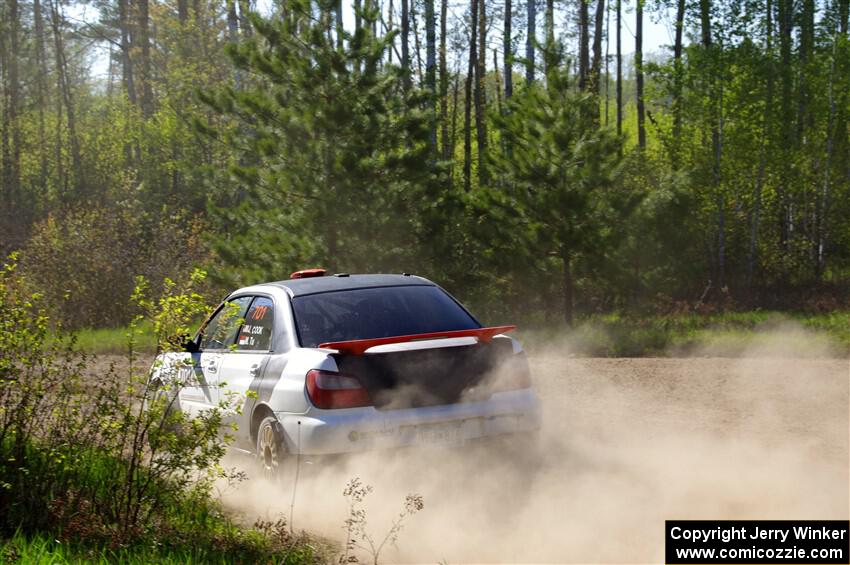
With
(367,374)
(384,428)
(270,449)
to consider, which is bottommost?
(270,449)

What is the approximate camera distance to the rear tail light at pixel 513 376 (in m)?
7.11

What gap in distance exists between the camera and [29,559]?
Answer: 530 centimetres

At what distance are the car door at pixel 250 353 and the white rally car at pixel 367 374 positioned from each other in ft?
0.06

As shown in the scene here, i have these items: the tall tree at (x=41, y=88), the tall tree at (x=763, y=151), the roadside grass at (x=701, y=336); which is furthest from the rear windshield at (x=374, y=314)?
the tall tree at (x=41, y=88)

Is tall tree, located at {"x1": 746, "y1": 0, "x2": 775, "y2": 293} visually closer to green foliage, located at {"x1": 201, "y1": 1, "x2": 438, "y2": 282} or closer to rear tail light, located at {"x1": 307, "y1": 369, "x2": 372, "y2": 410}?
green foliage, located at {"x1": 201, "y1": 1, "x2": 438, "y2": 282}

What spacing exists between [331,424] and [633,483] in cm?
216

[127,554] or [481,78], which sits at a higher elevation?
[481,78]

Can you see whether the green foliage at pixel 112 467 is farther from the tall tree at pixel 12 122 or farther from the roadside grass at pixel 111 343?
the tall tree at pixel 12 122

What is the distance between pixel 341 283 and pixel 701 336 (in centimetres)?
1246

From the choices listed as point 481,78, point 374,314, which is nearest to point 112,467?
point 374,314

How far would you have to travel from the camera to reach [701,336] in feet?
62.5

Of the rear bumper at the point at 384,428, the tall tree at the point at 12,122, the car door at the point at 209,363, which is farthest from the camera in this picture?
the tall tree at the point at 12,122

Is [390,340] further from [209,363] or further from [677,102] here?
[677,102]

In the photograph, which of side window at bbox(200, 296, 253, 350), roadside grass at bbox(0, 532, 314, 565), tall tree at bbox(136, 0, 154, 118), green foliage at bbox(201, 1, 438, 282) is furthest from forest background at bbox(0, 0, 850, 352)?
roadside grass at bbox(0, 532, 314, 565)
